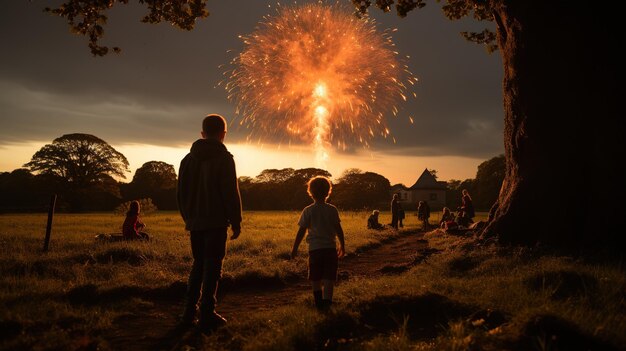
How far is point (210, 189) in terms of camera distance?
17.4 feet

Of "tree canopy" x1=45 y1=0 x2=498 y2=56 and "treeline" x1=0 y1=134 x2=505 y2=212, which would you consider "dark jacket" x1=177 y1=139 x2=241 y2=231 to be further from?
"treeline" x1=0 y1=134 x2=505 y2=212

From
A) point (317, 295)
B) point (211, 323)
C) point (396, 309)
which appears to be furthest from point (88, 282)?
point (396, 309)

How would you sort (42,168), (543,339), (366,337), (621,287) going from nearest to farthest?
(543,339), (366,337), (621,287), (42,168)

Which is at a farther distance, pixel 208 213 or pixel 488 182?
pixel 488 182

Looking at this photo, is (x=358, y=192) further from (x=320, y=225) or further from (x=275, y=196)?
(x=320, y=225)

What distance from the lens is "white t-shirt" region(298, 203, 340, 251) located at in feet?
18.9

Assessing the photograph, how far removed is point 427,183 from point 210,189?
101995 millimetres

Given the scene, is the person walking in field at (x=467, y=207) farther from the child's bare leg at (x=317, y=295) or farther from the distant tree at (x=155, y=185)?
the distant tree at (x=155, y=185)

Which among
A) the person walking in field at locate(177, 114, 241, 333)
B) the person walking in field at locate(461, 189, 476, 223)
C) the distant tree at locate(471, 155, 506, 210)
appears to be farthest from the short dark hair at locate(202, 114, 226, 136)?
the distant tree at locate(471, 155, 506, 210)

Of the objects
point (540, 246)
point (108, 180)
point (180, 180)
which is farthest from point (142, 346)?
point (108, 180)

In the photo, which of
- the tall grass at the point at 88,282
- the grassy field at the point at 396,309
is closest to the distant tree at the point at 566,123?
the grassy field at the point at 396,309

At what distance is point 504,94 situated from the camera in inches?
440

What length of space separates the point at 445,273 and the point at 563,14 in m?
6.27

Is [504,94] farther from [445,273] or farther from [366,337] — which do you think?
[366,337]
